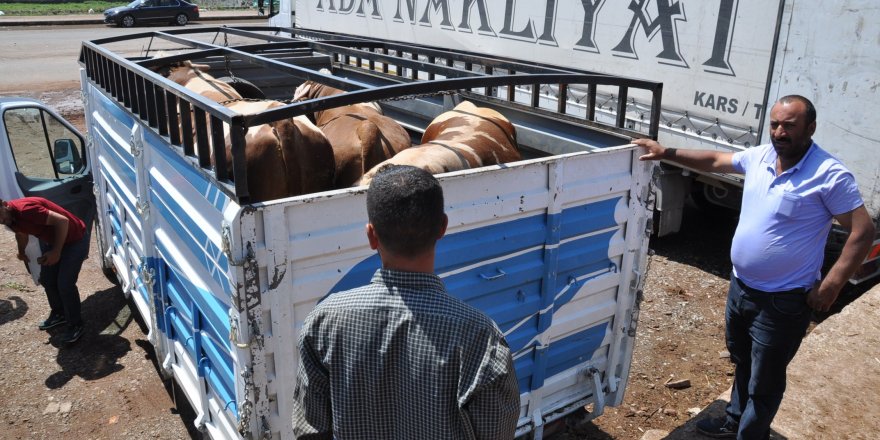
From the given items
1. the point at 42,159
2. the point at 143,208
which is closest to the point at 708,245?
the point at 143,208

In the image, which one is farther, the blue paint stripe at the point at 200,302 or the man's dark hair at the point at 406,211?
the blue paint stripe at the point at 200,302

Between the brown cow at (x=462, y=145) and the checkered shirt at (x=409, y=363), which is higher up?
the brown cow at (x=462, y=145)

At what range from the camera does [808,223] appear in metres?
3.24

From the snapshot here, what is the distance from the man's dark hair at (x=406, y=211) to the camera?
1.76 metres

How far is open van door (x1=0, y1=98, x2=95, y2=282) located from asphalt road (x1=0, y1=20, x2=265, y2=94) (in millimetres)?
9134

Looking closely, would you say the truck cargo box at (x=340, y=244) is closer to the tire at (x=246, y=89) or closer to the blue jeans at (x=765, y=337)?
the blue jeans at (x=765, y=337)

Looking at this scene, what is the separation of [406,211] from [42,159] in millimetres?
5396

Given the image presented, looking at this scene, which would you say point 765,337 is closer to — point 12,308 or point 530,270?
point 530,270

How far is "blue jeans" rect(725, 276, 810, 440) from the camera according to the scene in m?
3.33

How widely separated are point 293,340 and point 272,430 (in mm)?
355

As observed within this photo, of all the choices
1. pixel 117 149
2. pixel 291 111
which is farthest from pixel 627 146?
pixel 117 149

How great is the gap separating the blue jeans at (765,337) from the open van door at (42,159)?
16.6ft

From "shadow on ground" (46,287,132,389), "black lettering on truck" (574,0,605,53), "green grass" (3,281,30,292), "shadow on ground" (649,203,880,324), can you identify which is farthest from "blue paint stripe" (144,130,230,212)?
"black lettering on truck" (574,0,605,53)

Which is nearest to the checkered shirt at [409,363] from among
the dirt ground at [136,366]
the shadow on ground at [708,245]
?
the dirt ground at [136,366]
